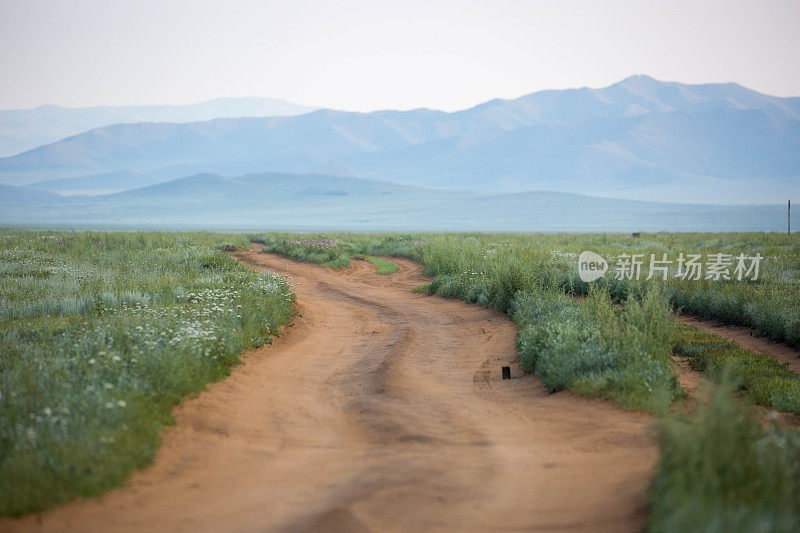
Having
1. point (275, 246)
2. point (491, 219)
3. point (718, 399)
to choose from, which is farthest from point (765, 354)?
point (491, 219)

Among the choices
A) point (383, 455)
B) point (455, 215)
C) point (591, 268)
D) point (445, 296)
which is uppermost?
point (455, 215)

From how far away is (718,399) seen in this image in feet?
14.8

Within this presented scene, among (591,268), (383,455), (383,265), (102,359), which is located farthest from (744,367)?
(383,265)

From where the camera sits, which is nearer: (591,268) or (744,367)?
(744,367)

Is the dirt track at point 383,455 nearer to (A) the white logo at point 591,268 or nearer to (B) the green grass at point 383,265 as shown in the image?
(A) the white logo at point 591,268

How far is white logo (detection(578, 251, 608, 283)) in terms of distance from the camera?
1745cm

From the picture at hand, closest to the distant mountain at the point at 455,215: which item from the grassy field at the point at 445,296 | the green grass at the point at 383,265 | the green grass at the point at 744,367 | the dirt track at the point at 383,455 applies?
the green grass at the point at 383,265

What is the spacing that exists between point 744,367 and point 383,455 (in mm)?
6786

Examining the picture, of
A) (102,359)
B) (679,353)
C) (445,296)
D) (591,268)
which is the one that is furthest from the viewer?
(591,268)

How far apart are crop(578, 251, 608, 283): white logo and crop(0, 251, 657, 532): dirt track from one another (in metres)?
7.62

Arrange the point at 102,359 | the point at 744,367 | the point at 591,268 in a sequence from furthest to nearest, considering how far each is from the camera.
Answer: the point at 591,268 < the point at 744,367 < the point at 102,359

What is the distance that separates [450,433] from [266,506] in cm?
229

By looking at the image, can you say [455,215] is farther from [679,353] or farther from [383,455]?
[383,455]

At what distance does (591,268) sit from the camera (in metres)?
18.9
